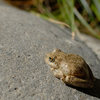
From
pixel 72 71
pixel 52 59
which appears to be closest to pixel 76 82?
pixel 72 71

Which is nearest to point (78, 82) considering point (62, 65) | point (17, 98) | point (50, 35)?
point (62, 65)

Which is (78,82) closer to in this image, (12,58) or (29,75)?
(29,75)

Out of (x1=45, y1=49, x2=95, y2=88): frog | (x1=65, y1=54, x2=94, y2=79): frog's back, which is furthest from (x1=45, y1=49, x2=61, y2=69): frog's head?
→ (x1=65, y1=54, x2=94, y2=79): frog's back

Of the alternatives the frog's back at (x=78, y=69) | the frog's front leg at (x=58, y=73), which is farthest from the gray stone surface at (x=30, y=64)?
the frog's back at (x=78, y=69)

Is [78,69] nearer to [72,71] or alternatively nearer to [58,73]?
[72,71]

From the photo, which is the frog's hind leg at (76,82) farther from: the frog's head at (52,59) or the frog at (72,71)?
the frog's head at (52,59)

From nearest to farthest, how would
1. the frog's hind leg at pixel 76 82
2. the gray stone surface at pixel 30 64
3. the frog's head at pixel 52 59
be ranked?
the gray stone surface at pixel 30 64, the frog's hind leg at pixel 76 82, the frog's head at pixel 52 59
